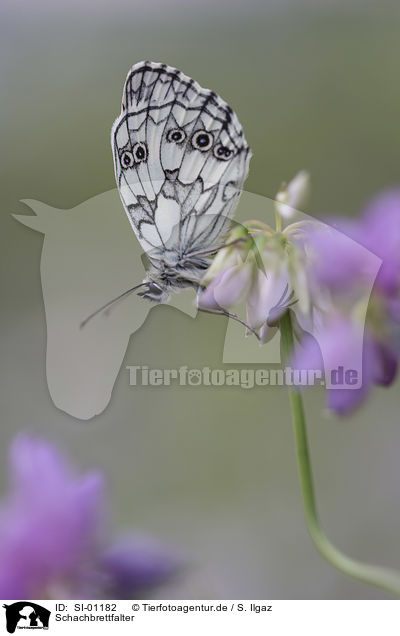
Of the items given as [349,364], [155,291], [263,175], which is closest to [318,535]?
[349,364]

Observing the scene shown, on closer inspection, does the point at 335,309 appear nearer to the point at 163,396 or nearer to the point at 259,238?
the point at 259,238

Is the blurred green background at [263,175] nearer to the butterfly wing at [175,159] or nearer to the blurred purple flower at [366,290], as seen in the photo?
the butterfly wing at [175,159]

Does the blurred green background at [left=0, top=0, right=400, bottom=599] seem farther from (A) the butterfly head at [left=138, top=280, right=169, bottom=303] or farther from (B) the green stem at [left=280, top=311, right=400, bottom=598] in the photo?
(B) the green stem at [left=280, top=311, right=400, bottom=598]

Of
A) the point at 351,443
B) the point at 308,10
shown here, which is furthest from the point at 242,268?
the point at 308,10

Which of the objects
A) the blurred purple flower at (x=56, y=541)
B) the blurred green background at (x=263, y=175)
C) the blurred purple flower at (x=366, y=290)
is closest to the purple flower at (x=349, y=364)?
the blurred purple flower at (x=366, y=290)

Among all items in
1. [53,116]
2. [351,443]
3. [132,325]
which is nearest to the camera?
[132,325]

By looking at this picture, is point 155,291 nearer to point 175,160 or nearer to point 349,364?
point 175,160
